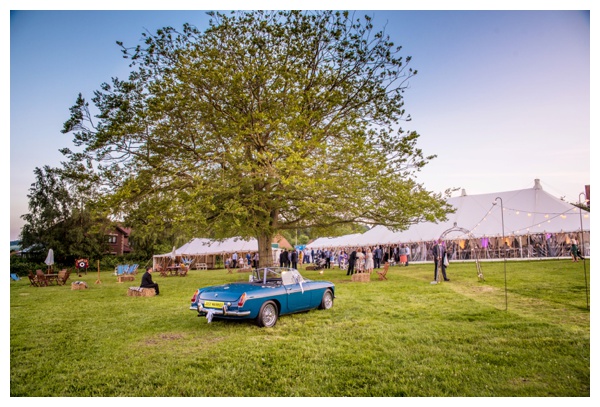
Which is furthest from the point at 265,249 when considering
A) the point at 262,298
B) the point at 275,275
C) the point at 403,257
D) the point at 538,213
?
the point at 538,213

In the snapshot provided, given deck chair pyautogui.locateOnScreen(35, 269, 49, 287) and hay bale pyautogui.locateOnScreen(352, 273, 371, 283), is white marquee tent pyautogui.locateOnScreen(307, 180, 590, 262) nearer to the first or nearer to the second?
hay bale pyautogui.locateOnScreen(352, 273, 371, 283)

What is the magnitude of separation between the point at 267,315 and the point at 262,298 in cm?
48

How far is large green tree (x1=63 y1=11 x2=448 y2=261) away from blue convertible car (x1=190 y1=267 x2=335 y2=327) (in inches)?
168

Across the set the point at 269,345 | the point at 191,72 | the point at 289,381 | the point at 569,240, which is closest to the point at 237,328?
the point at 269,345

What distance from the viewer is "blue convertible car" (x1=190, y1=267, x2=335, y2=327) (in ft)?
26.8

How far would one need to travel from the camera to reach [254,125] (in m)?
14.0

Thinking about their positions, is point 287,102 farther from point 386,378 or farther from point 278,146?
point 386,378

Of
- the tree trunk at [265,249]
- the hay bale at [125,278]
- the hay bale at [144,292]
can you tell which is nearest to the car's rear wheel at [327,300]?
Answer: the tree trunk at [265,249]

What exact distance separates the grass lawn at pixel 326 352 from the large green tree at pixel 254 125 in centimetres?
530

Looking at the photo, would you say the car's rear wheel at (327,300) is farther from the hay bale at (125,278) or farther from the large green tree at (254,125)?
the hay bale at (125,278)

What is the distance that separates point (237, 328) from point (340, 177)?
791cm

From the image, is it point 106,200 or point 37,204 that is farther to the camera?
point 37,204

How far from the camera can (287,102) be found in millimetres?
13961

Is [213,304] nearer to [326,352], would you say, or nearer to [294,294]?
[294,294]
